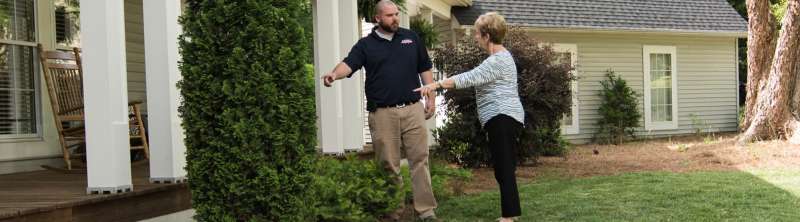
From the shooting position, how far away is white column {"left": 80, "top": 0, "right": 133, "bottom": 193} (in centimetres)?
420

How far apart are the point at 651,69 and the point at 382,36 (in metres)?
11.8

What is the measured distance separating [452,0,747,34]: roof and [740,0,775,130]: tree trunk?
2926mm

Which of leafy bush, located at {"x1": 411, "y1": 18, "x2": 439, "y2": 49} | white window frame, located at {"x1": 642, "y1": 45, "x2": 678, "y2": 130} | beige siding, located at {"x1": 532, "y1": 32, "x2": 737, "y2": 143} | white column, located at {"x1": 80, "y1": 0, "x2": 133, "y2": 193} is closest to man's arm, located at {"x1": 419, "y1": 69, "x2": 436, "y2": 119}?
white column, located at {"x1": 80, "y1": 0, "x2": 133, "y2": 193}

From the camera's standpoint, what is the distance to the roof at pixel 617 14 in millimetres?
13570

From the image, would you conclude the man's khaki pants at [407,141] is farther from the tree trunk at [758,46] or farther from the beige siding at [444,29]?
the tree trunk at [758,46]

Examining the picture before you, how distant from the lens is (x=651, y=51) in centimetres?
1529

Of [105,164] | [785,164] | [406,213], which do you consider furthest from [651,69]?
[105,164]

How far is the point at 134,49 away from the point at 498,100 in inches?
179

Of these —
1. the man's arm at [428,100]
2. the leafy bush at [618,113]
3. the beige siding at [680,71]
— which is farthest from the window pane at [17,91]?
the leafy bush at [618,113]

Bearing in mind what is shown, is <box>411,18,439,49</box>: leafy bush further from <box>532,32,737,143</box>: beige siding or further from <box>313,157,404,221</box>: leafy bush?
<box>313,157,404,221</box>: leafy bush

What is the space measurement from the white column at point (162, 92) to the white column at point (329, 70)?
2.21m

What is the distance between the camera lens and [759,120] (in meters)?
11.4

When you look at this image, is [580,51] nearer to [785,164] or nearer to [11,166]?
[785,164]

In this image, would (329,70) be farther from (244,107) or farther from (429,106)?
(244,107)
